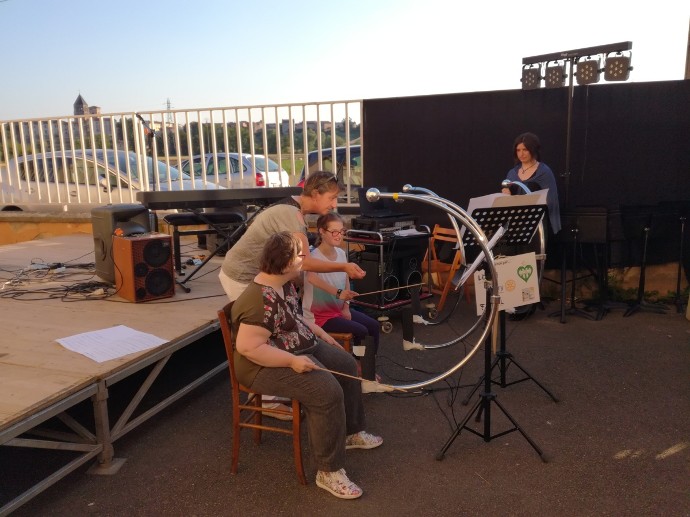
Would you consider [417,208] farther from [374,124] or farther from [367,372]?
[367,372]

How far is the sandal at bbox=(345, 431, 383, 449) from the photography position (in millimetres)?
3199

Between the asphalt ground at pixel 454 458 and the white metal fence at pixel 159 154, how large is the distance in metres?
3.69

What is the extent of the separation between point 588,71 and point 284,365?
493 centimetres

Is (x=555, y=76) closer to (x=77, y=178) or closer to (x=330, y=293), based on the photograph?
(x=330, y=293)

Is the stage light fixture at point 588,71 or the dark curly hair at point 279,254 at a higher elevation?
the stage light fixture at point 588,71

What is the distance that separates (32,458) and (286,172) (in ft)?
16.4

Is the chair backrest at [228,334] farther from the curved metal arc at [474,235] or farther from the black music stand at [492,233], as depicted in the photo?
the black music stand at [492,233]

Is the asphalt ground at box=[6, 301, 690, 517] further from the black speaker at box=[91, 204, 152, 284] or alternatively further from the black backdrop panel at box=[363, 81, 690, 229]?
the black backdrop panel at box=[363, 81, 690, 229]

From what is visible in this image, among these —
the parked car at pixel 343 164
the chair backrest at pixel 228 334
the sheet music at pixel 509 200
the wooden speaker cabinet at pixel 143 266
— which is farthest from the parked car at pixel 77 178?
the chair backrest at pixel 228 334

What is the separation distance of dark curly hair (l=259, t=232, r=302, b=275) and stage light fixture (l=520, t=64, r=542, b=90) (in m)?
4.50

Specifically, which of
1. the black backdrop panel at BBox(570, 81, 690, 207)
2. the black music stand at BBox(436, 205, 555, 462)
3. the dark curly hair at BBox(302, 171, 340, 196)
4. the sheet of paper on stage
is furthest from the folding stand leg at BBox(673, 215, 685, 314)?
the sheet of paper on stage

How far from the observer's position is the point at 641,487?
110 inches

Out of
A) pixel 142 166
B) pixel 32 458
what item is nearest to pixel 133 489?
pixel 32 458

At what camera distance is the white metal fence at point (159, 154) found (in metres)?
7.34
